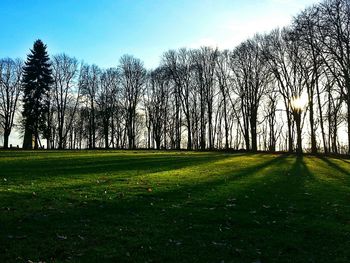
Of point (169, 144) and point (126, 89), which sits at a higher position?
point (126, 89)

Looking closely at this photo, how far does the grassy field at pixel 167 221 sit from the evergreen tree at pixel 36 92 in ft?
155

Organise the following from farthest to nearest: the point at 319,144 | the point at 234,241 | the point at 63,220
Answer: the point at 319,144 < the point at 63,220 < the point at 234,241

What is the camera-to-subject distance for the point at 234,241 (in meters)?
10.7

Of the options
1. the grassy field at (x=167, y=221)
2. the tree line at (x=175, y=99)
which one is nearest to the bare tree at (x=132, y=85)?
the tree line at (x=175, y=99)

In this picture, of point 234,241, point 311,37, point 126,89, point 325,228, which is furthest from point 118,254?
point 126,89

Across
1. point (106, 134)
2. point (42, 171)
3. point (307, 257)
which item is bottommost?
point (307, 257)

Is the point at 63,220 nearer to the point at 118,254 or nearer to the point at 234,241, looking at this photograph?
the point at 118,254

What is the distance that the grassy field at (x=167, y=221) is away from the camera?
945 cm

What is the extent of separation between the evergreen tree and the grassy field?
155ft

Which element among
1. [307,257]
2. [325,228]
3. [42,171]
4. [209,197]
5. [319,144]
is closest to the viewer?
[307,257]

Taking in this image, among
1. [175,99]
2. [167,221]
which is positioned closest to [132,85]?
[175,99]

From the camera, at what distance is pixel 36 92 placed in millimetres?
67375

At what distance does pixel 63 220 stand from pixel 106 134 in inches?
2766

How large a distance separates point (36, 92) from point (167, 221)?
59.8 metres
